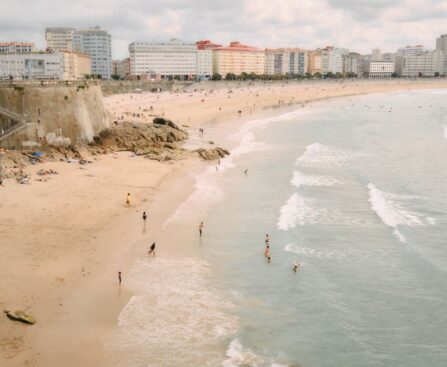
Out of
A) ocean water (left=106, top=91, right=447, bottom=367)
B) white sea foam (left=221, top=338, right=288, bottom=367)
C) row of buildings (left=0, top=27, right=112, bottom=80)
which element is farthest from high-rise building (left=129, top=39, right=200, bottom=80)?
white sea foam (left=221, top=338, right=288, bottom=367)

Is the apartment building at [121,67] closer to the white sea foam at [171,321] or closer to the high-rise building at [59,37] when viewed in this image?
the high-rise building at [59,37]

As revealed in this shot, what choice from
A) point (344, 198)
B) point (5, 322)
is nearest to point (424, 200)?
point (344, 198)

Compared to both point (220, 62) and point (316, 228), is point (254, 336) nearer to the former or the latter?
point (316, 228)

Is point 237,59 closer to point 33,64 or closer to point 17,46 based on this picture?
point 17,46

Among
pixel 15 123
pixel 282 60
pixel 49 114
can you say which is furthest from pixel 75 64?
pixel 15 123

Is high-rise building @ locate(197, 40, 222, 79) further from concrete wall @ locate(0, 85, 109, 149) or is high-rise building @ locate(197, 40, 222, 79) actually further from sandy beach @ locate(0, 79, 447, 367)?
sandy beach @ locate(0, 79, 447, 367)
